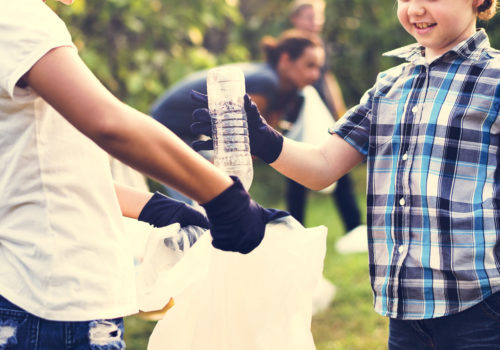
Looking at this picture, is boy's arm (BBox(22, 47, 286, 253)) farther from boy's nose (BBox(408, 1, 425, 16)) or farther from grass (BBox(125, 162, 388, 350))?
grass (BBox(125, 162, 388, 350))

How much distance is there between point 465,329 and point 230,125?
2.57 ft

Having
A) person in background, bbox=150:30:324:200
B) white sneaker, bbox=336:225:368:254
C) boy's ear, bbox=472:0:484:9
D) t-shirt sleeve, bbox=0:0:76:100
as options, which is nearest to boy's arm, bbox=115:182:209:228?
t-shirt sleeve, bbox=0:0:76:100

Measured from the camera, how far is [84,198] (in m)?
1.35

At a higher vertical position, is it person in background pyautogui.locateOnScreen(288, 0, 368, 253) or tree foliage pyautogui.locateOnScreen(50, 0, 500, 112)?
tree foliage pyautogui.locateOnScreen(50, 0, 500, 112)

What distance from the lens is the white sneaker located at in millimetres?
5598

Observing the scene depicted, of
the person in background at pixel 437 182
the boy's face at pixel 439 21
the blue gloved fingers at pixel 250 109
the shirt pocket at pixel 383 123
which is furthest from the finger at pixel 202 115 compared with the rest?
the boy's face at pixel 439 21

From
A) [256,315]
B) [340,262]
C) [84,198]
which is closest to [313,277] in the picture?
[256,315]

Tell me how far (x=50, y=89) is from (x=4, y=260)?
14.8 inches

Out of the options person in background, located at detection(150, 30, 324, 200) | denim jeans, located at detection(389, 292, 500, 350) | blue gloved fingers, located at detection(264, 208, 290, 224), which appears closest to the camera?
blue gloved fingers, located at detection(264, 208, 290, 224)

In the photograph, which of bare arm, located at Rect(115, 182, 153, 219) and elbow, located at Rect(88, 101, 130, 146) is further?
→ bare arm, located at Rect(115, 182, 153, 219)

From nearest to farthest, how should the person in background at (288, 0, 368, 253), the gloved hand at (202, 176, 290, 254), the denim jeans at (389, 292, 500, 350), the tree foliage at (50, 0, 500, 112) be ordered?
the gloved hand at (202, 176, 290, 254)
the denim jeans at (389, 292, 500, 350)
the tree foliage at (50, 0, 500, 112)
the person in background at (288, 0, 368, 253)

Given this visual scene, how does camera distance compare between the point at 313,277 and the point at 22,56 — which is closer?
the point at 22,56

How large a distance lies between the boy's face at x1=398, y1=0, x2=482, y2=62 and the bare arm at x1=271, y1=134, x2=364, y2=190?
35 centimetres

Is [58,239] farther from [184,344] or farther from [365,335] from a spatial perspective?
[365,335]
